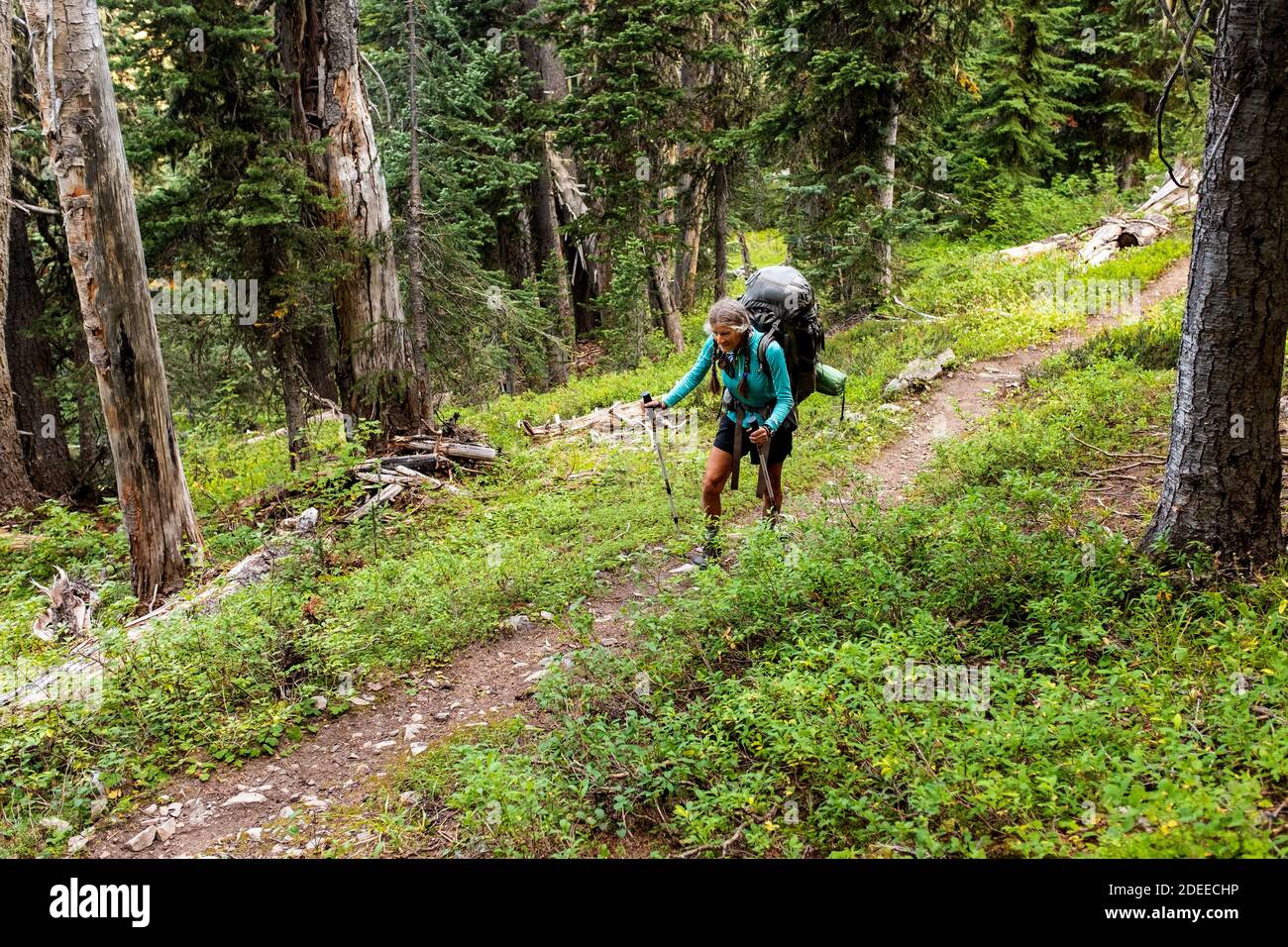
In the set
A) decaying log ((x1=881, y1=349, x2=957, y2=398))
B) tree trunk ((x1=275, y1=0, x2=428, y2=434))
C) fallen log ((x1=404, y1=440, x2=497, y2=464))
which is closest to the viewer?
tree trunk ((x1=275, y1=0, x2=428, y2=434))

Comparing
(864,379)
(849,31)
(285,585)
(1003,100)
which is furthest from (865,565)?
(1003,100)

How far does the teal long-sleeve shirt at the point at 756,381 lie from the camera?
7121 mm

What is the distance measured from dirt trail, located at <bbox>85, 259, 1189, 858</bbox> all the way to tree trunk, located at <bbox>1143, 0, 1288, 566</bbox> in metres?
3.47

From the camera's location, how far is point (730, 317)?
23.0ft

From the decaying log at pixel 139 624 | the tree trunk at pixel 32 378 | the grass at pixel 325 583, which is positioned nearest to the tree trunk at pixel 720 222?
the grass at pixel 325 583

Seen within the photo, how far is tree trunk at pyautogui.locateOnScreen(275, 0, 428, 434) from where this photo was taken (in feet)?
37.4

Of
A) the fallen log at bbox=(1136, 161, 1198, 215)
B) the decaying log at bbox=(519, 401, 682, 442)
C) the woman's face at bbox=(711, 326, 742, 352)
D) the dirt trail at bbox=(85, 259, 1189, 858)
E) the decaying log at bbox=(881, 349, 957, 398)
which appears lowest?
the dirt trail at bbox=(85, 259, 1189, 858)

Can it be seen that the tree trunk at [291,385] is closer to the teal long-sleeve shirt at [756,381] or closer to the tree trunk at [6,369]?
the tree trunk at [6,369]

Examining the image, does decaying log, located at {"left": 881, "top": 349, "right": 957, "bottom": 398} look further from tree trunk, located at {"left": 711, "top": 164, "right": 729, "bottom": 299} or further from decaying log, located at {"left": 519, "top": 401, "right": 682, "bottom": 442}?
tree trunk, located at {"left": 711, "top": 164, "right": 729, "bottom": 299}

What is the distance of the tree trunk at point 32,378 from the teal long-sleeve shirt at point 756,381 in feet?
36.6

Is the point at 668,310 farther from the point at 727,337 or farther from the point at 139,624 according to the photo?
the point at 139,624

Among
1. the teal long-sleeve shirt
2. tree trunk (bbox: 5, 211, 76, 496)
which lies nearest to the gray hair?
the teal long-sleeve shirt

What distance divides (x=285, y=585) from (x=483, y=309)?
6631 mm

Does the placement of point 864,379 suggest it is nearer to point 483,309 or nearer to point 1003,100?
point 483,309
